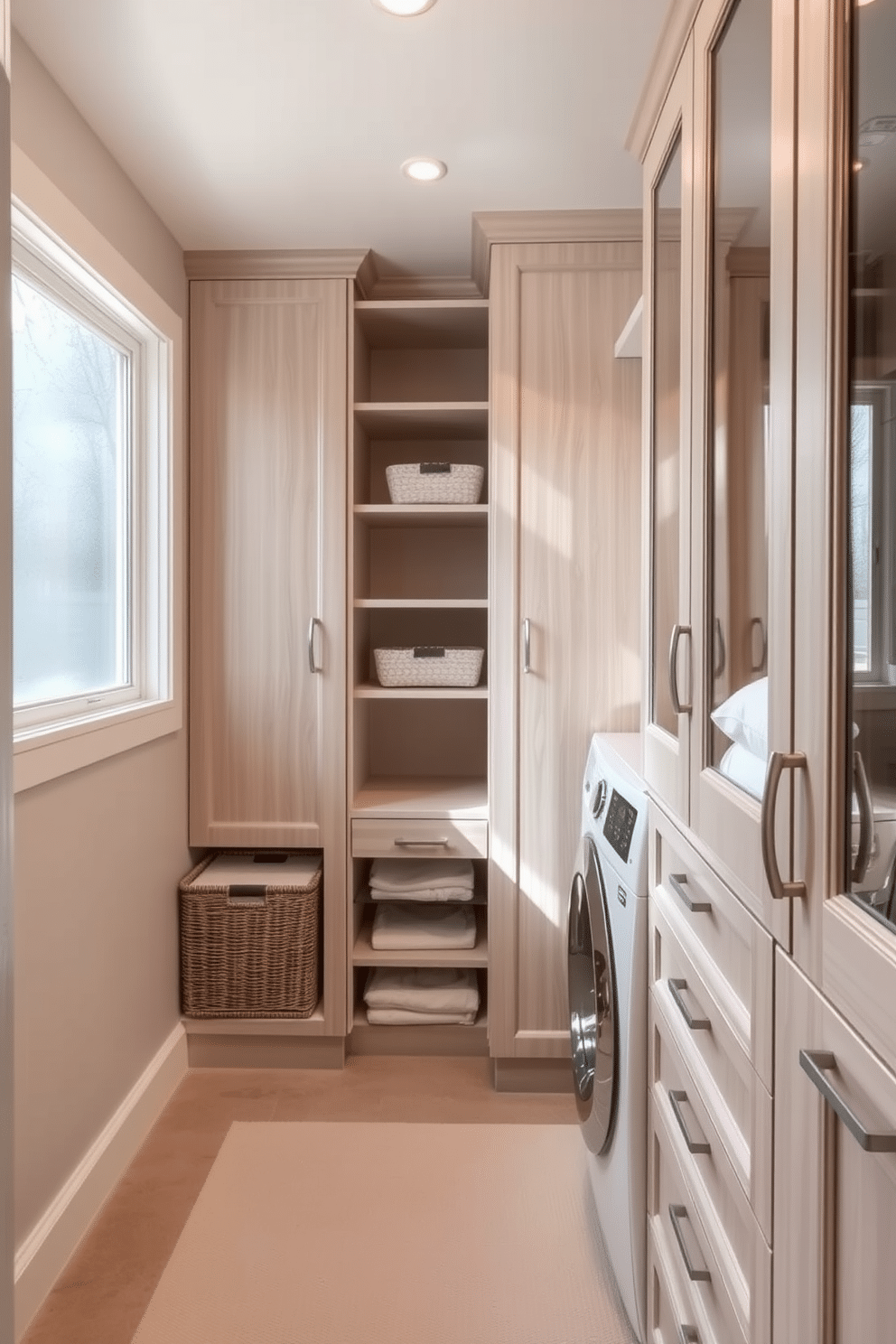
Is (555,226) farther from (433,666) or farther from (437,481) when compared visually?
(433,666)

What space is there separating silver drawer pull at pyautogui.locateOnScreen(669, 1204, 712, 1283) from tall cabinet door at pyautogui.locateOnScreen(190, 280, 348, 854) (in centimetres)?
161

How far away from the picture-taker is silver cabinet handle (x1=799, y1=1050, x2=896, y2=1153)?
0.71m

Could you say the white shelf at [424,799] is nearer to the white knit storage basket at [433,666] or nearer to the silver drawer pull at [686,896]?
the white knit storage basket at [433,666]

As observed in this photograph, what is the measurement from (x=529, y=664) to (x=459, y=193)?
1256 millimetres

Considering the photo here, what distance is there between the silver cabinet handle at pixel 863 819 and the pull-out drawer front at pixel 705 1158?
0.43 m

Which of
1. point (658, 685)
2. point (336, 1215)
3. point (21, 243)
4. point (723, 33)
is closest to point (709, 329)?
point (723, 33)

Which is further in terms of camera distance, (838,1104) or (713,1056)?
(713,1056)

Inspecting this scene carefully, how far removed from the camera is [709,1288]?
4.30 ft

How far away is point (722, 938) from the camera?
1.27m

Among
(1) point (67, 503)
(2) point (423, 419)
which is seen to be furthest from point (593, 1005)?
(2) point (423, 419)

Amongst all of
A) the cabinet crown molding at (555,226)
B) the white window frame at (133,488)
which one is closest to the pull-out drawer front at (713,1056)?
the white window frame at (133,488)

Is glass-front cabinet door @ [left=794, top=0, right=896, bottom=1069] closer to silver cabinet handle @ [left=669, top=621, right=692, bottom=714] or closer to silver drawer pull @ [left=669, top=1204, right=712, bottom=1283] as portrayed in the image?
silver cabinet handle @ [left=669, top=621, right=692, bottom=714]

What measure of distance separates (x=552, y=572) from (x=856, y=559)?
1.94 m

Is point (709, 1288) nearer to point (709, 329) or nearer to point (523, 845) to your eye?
point (709, 329)
